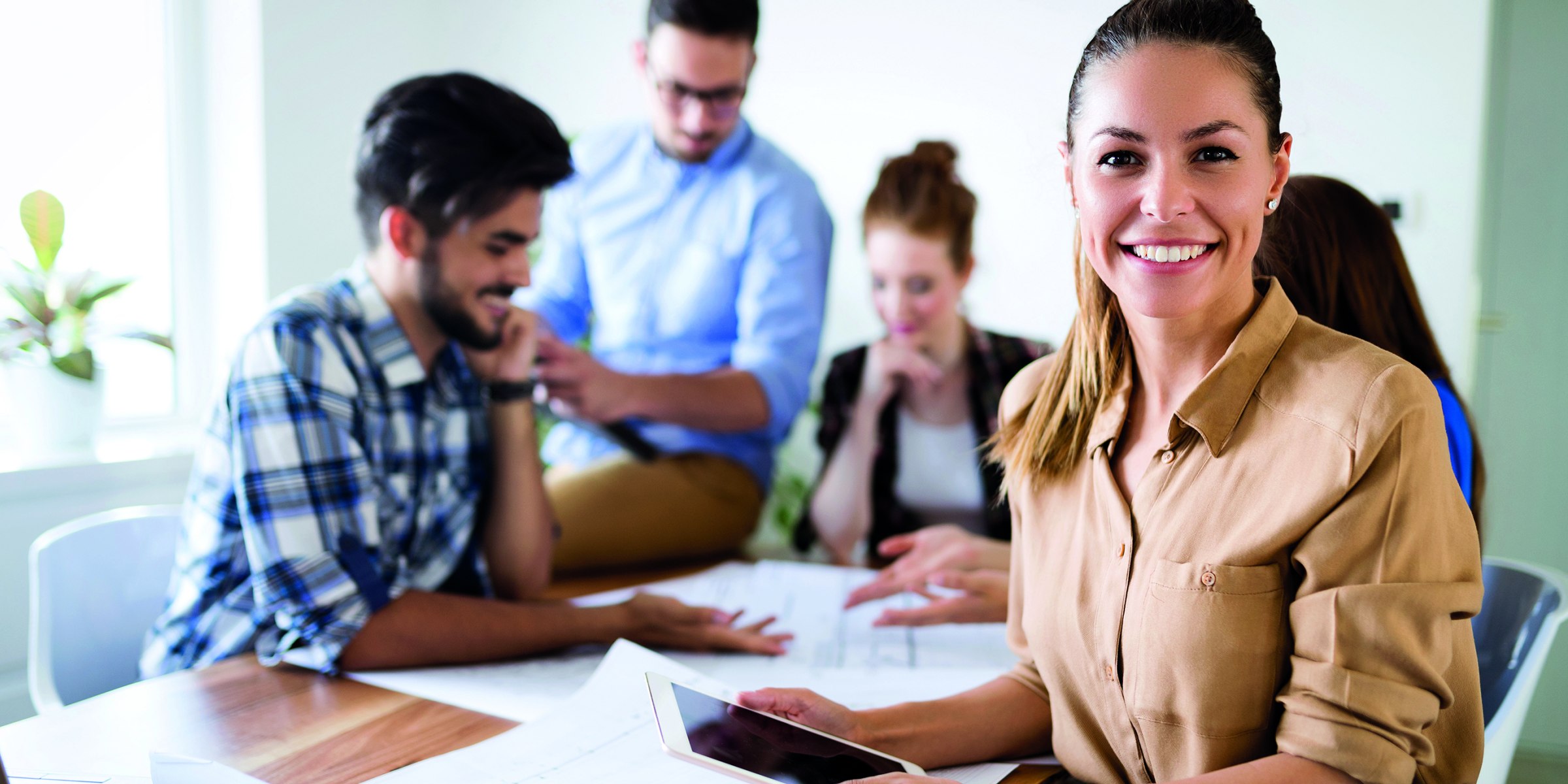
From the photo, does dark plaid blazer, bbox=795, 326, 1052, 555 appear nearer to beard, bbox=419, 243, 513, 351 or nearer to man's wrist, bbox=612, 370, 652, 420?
man's wrist, bbox=612, 370, 652, 420

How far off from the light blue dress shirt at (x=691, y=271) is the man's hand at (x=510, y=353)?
1.74 feet

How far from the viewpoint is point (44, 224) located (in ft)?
7.33

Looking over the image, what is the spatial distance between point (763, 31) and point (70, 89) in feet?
5.53

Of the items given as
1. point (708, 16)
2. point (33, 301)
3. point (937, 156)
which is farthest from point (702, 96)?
point (33, 301)

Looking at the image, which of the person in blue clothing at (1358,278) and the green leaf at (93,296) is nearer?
the person in blue clothing at (1358,278)

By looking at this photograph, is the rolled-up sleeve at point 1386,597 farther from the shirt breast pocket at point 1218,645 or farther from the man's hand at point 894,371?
the man's hand at point 894,371

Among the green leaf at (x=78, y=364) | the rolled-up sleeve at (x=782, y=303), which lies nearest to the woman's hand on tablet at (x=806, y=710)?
the rolled-up sleeve at (x=782, y=303)

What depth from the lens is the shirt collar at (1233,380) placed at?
77 cm

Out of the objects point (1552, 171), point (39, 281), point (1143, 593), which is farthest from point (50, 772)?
point (1552, 171)

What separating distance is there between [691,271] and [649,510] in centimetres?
60

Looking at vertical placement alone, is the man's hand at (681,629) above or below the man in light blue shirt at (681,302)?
below

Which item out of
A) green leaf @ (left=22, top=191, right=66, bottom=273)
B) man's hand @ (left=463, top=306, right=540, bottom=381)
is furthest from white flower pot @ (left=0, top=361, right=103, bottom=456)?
man's hand @ (left=463, top=306, right=540, bottom=381)

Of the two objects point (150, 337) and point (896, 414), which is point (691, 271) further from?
point (150, 337)

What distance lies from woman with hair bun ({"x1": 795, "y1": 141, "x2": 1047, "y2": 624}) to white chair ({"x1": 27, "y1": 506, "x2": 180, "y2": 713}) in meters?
1.21
